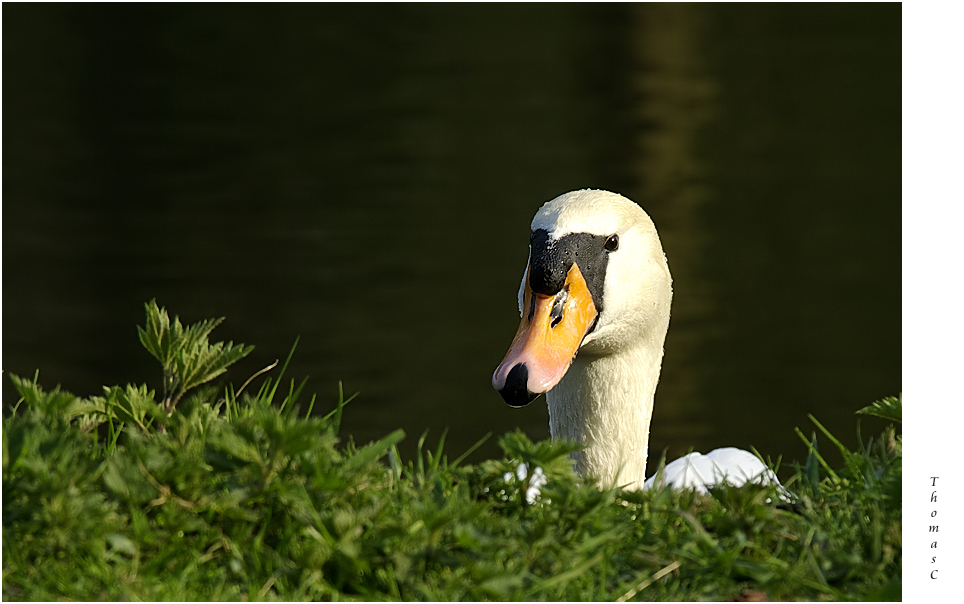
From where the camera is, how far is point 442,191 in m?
17.8

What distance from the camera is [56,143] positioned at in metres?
20.1

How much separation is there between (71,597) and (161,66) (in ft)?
80.5

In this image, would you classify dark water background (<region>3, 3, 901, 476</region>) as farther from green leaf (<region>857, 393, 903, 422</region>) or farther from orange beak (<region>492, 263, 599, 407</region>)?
green leaf (<region>857, 393, 903, 422</region>)

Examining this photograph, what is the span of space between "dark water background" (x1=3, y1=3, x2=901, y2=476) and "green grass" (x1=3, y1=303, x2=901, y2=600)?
5820 millimetres

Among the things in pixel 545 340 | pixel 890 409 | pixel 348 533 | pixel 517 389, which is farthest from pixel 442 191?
pixel 348 533

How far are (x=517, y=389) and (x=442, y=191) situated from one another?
1408 cm

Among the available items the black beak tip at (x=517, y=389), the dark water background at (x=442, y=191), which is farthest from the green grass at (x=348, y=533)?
the dark water background at (x=442, y=191)

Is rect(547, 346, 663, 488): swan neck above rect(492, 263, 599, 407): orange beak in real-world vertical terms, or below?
below

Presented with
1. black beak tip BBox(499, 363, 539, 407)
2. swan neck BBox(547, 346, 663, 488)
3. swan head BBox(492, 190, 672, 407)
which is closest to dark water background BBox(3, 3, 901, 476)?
swan neck BBox(547, 346, 663, 488)

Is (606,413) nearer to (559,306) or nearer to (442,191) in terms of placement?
(559,306)

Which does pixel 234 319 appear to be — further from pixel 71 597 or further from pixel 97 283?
pixel 71 597

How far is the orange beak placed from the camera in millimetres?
3893

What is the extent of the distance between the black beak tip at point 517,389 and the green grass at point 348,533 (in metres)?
0.80

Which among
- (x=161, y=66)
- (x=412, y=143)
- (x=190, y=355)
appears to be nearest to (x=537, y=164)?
(x=412, y=143)
